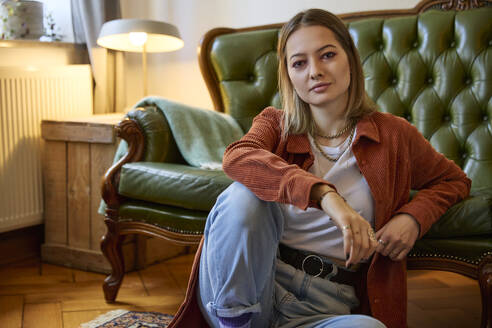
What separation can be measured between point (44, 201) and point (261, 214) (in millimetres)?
1709

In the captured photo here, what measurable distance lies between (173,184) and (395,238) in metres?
0.78

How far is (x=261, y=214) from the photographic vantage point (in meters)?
0.96

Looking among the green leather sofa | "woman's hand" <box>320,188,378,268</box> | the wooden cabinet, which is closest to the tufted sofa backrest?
the green leather sofa

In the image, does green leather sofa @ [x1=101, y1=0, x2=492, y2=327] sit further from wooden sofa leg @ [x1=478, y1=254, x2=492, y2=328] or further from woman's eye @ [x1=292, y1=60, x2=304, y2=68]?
woman's eye @ [x1=292, y1=60, x2=304, y2=68]

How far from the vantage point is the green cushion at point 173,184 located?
1.58m

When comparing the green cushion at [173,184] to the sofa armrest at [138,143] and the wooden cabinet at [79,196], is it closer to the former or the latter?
the sofa armrest at [138,143]

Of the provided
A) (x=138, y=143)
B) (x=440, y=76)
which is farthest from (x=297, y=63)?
(x=440, y=76)

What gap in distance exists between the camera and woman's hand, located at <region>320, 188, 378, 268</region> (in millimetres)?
897

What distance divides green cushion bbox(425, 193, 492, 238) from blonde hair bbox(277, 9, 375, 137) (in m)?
0.34

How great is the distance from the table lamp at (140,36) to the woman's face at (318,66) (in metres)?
1.41

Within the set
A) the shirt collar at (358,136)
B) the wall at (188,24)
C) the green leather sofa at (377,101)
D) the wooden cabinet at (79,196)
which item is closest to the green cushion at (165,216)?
the green leather sofa at (377,101)

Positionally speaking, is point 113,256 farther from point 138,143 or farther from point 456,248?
point 456,248

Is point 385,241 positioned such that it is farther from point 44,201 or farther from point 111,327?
point 44,201

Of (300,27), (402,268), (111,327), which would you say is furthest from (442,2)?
(111,327)
